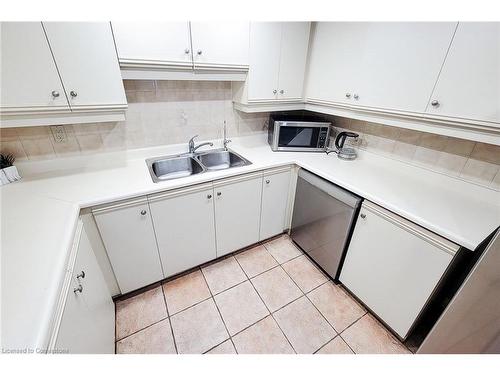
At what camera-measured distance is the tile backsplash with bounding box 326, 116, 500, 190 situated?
127cm

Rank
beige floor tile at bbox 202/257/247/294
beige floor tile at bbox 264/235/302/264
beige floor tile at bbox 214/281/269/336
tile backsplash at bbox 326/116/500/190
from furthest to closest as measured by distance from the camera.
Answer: beige floor tile at bbox 264/235/302/264, beige floor tile at bbox 202/257/247/294, beige floor tile at bbox 214/281/269/336, tile backsplash at bbox 326/116/500/190

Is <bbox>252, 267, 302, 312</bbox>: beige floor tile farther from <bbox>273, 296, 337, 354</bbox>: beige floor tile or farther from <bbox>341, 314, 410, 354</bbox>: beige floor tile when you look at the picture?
<bbox>341, 314, 410, 354</bbox>: beige floor tile

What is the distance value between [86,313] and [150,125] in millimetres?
1287

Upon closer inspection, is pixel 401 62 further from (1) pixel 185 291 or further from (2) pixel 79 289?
(1) pixel 185 291

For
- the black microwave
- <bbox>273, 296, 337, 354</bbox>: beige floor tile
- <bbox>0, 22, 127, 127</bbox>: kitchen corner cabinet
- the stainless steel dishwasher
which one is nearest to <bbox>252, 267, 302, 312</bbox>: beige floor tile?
<bbox>273, 296, 337, 354</bbox>: beige floor tile

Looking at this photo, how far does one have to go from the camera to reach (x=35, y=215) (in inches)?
40.8

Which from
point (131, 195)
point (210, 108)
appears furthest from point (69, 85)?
point (210, 108)

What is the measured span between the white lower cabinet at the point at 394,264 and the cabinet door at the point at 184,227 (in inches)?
41.4

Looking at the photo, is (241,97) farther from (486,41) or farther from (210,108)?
(486,41)

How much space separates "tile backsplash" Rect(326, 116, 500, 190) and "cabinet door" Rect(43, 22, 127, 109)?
1813 millimetres

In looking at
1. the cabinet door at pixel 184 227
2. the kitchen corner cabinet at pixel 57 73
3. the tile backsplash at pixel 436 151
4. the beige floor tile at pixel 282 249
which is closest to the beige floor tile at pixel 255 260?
the beige floor tile at pixel 282 249

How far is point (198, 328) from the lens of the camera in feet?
4.75

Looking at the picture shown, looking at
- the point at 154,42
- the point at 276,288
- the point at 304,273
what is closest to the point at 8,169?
the point at 154,42
